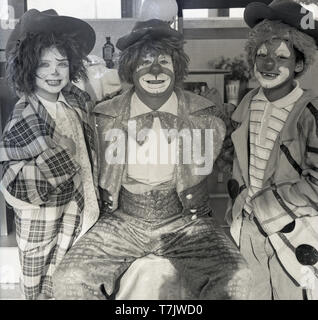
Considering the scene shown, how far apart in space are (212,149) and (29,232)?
0.76 m

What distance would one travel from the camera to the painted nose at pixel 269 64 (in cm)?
171

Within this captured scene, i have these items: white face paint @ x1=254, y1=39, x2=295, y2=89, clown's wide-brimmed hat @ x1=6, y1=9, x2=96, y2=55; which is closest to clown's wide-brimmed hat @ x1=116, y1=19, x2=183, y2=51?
clown's wide-brimmed hat @ x1=6, y1=9, x2=96, y2=55

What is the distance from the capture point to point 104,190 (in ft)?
5.98

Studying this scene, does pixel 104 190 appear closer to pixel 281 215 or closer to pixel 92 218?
pixel 92 218

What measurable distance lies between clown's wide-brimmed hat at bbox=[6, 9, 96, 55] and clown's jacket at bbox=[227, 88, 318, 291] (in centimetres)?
61

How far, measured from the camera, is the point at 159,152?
1.78 metres

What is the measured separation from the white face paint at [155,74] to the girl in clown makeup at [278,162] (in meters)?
0.29

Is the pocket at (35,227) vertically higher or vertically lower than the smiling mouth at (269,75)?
lower

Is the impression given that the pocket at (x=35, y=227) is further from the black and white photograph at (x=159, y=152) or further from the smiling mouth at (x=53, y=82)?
the smiling mouth at (x=53, y=82)

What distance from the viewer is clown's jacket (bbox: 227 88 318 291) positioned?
1727mm

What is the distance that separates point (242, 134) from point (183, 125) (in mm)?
223

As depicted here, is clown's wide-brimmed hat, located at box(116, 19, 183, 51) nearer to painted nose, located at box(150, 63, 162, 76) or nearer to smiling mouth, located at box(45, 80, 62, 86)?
painted nose, located at box(150, 63, 162, 76)

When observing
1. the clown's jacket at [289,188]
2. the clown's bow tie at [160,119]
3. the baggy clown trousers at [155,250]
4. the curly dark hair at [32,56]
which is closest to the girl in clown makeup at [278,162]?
the clown's jacket at [289,188]
